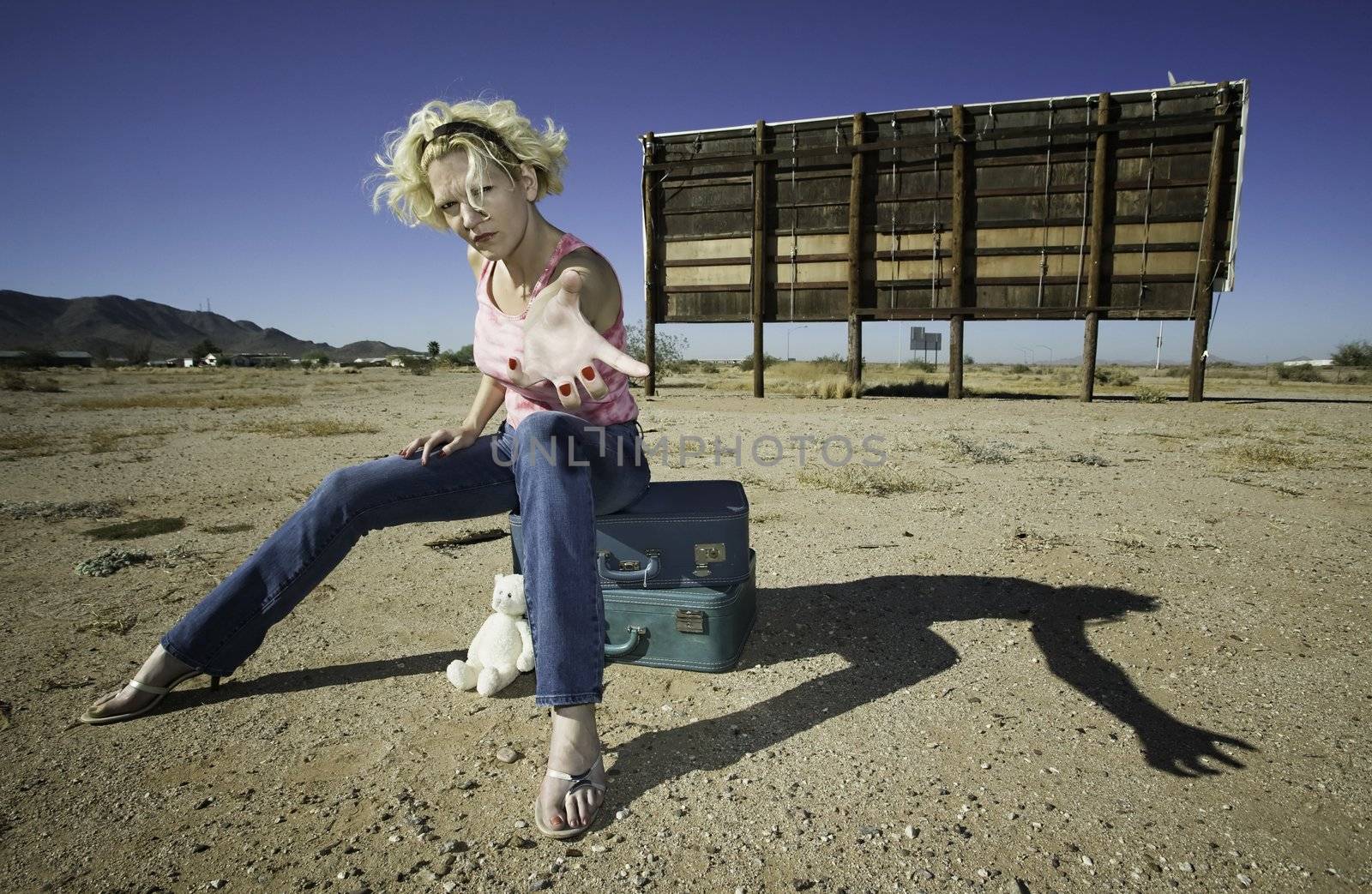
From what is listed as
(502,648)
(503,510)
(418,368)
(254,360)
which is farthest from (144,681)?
(254,360)

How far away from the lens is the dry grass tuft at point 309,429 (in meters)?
8.79

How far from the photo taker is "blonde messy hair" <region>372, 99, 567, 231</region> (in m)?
1.88

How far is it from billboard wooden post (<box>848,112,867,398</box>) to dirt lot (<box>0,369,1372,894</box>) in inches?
322

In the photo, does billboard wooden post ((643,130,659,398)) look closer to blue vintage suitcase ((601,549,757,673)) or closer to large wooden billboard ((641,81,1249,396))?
large wooden billboard ((641,81,1249,396))

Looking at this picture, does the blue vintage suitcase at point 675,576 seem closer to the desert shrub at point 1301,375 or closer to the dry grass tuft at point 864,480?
the dry grass tuft at point 864,480

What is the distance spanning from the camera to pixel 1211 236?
1031 cm

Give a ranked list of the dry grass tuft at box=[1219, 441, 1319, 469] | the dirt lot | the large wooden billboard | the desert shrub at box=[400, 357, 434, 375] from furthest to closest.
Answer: the desert shrub at box=[400, 357, 434, 375], the large wooden billboard, the dry grass tuft at box=[1219, 441, 1319, 469], the dirt lot

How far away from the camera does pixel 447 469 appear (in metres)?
2.21

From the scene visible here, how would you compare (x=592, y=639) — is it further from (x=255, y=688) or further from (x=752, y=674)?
(x=255, y=688)

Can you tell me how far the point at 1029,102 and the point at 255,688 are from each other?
1314cm

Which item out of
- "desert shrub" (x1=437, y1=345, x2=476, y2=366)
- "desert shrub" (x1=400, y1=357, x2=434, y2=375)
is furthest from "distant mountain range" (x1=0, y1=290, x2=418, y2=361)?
"desert shrub" (x1=400, y1=357, x2=434, y2=375)

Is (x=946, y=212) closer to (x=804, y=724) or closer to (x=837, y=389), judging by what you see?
(x=837, y=389)

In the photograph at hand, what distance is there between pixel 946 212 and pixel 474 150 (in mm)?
11467

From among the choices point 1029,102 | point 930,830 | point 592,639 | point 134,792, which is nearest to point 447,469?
point 592,639
